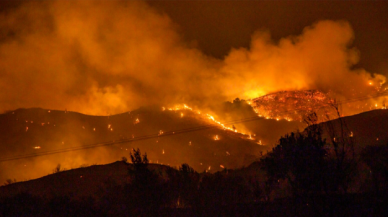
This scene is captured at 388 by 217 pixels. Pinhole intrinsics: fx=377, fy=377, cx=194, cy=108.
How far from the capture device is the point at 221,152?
78500 mm

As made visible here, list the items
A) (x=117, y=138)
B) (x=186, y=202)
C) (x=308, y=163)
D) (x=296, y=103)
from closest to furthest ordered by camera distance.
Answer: (x=308, y=163)
(x=186, y=202)
(x=117, y=138)
(x=296, y=103)

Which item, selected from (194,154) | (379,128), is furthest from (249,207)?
(194,154)

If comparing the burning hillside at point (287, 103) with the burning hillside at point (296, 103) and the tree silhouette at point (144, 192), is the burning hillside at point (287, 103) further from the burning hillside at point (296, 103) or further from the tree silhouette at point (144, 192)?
the tree silhouette at point (144, 192)

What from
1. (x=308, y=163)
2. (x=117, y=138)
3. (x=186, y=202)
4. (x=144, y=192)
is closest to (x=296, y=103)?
(x=117, y=138)

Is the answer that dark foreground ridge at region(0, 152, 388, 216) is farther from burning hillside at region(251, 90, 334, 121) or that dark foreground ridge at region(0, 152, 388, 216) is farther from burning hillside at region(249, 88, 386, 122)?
burning hillside at region(249, 88, 386, 122)

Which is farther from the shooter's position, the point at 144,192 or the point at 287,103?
the point at 287,103

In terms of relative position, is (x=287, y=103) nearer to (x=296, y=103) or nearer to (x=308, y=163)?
(x=296, y=103)

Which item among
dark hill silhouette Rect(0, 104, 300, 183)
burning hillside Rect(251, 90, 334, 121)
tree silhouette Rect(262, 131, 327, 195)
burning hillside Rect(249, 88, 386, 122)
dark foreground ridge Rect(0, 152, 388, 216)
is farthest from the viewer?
burning hillside Rect(251, 90, 334, 121)

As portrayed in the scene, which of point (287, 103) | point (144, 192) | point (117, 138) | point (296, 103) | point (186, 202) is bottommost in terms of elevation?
point (186, 202)

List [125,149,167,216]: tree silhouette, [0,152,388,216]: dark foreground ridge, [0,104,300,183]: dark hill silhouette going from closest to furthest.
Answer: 1. [0,152,388,216]: dark foreground ridge
2. [125,149,167,216]: tree silhouette
3. [0,104,300,183]: dark hill silhouette

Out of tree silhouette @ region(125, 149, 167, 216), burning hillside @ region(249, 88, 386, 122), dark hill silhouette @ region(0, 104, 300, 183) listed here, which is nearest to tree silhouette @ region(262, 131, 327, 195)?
tree silhouette @ region(125, 149, 167, 216)

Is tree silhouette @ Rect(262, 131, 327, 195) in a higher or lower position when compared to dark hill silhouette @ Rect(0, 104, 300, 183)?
lower

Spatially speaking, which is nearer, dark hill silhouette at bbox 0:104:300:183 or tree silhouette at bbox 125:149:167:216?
tree silhouette at bbox 125:149:167:216

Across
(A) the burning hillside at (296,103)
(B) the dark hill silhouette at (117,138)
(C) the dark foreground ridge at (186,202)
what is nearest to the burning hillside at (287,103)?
(A) the burning hillside at (296,103)
